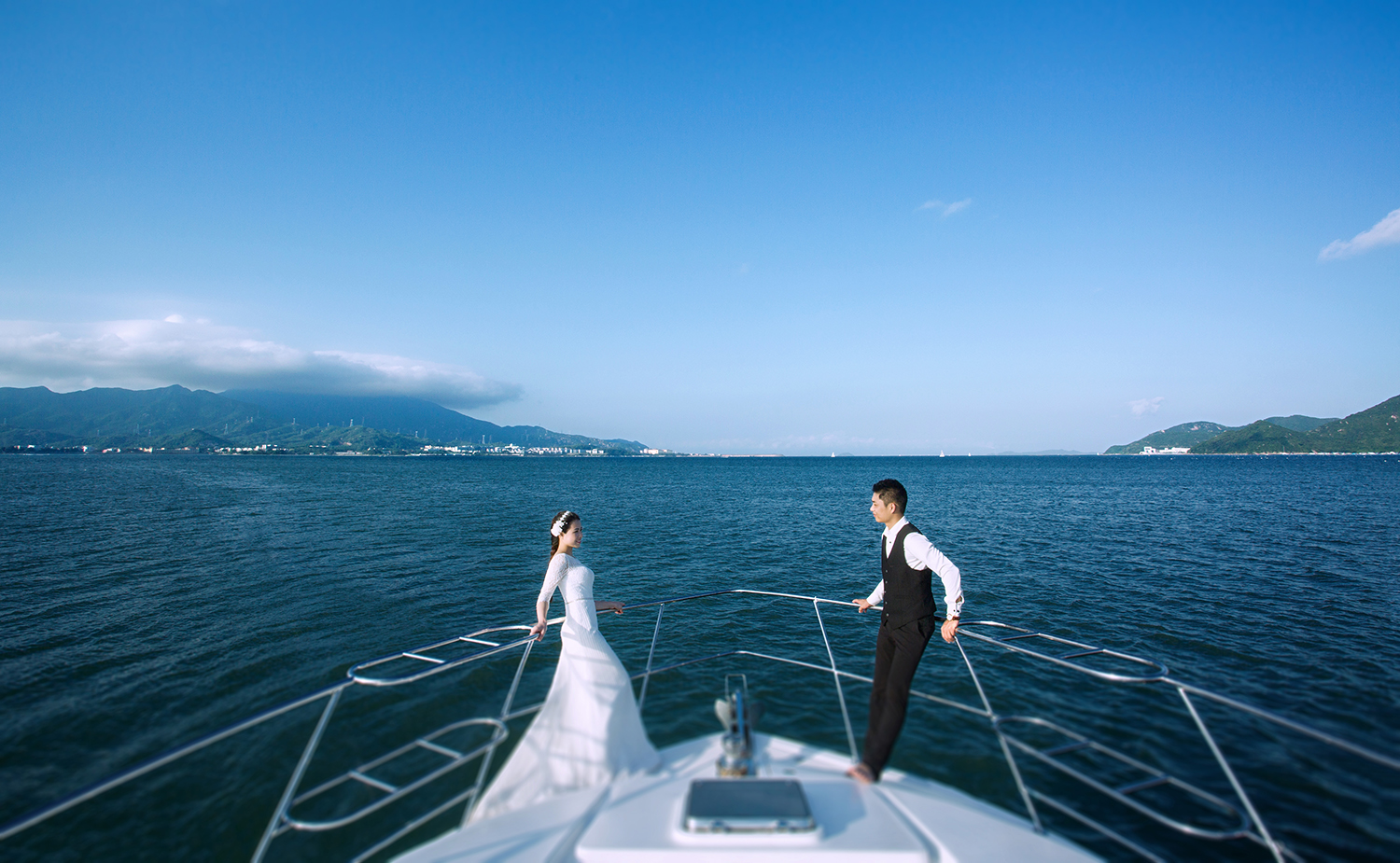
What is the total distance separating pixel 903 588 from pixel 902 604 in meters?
0.15

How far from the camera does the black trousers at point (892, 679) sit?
4.22m

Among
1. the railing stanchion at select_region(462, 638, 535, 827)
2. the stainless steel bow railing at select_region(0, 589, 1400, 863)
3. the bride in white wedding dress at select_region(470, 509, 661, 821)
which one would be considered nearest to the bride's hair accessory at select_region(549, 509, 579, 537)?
the bride in white wedding dress at select_region(470, 509, 661, 821)

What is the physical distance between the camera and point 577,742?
15.1 ft

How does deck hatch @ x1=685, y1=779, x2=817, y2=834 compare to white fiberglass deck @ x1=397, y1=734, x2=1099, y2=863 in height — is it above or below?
above

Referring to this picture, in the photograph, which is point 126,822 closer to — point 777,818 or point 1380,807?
point 777,818

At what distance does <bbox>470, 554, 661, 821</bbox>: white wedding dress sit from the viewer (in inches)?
164

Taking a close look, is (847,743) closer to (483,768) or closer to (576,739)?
(576,739)

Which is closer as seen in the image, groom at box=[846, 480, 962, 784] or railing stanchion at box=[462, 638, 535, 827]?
railing stanchion at box=[462, 638, 535, 827]

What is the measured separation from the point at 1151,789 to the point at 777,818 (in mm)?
6183

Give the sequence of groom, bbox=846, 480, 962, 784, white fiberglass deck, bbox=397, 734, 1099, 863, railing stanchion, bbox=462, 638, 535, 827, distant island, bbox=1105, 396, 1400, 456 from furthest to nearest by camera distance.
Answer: distant island, bbox=1105, 396, 1400, 456, groom, bbox=846, 480, 962, 784, railing stanchion, bbox=462, 638, 535, 827, white fiberglass deck, bbox=397, 734, 1099, 863

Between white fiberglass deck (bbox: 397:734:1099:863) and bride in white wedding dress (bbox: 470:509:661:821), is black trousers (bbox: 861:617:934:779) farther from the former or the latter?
bride in white wedding dress (bbox: 470:509:661:821)

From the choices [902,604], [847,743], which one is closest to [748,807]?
[902,604]

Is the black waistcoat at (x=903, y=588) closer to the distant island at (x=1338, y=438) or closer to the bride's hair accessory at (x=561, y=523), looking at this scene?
the bride's hair accessory at (x=561, y=523)

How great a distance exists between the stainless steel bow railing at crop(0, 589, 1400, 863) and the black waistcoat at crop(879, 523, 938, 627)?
17.8 inches
